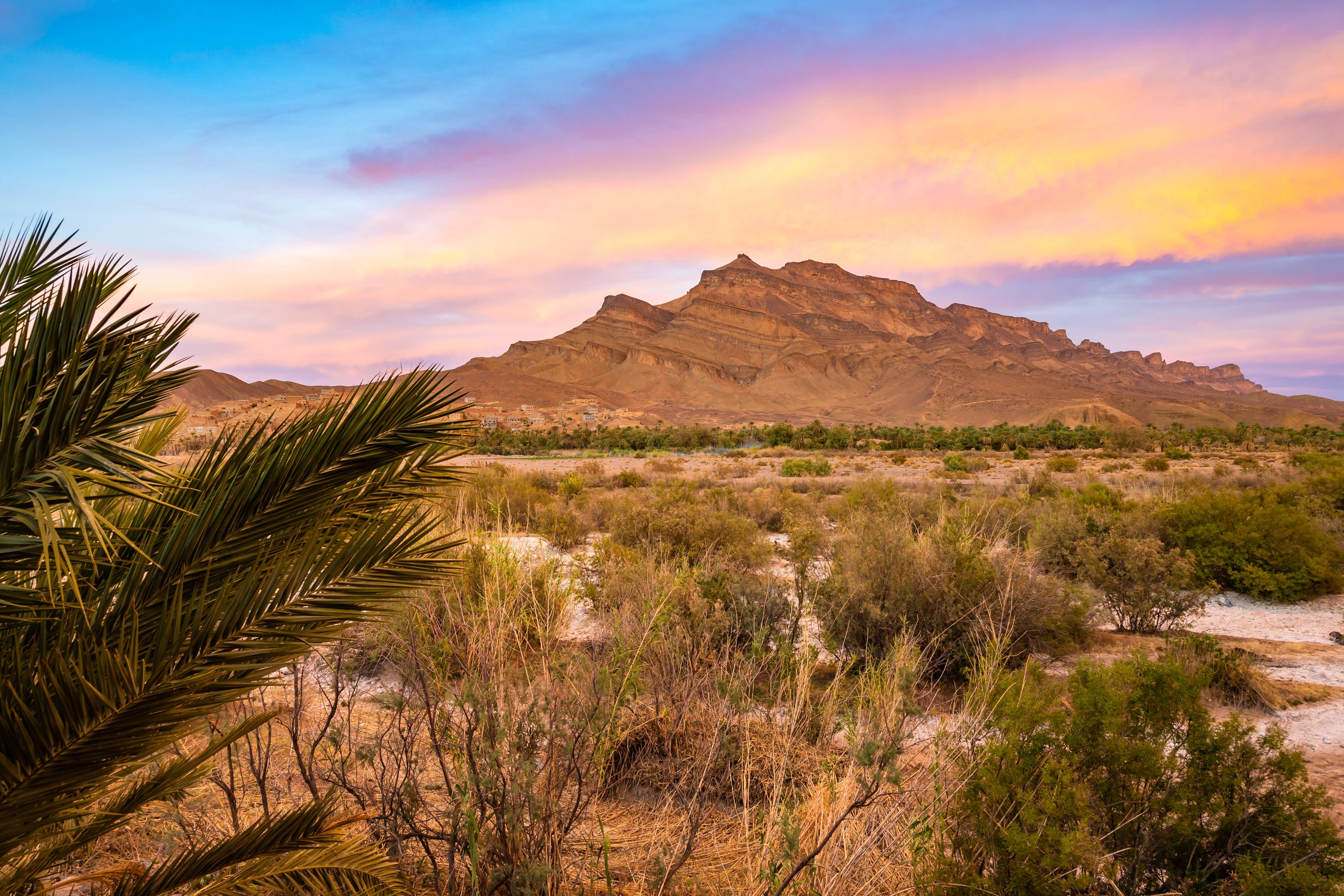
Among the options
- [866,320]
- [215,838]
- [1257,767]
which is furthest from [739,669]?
[866,320]

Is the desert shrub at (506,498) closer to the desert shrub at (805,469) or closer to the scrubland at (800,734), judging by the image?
the scrubland at (800,734)

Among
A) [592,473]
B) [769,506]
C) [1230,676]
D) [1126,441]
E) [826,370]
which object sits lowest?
[1230,676]

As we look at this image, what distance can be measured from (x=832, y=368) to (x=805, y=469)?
10112 centimetres

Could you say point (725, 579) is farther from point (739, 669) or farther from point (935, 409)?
point (935, 409)

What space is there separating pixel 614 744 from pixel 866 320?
171421 millimetres

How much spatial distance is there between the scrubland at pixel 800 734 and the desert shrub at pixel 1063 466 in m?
17.6

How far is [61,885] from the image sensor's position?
76.6 inches

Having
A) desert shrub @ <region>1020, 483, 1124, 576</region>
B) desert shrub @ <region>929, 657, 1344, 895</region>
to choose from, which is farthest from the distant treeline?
desert shrub @ <region>929, 657, 1344, 895</region>

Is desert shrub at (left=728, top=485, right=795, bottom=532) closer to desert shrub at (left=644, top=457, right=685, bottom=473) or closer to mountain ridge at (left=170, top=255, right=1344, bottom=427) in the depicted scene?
desert shrub at (left=644, top=457, right=685, bottom=473)

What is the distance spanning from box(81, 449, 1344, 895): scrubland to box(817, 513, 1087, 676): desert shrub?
27 millimetres

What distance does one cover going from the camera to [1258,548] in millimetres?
9070

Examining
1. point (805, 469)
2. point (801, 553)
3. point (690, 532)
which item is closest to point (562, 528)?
point (690, 532)

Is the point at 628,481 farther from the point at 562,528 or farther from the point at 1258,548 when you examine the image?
the point at 1258,548

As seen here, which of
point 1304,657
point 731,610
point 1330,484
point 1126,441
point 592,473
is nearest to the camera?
point 731,610
